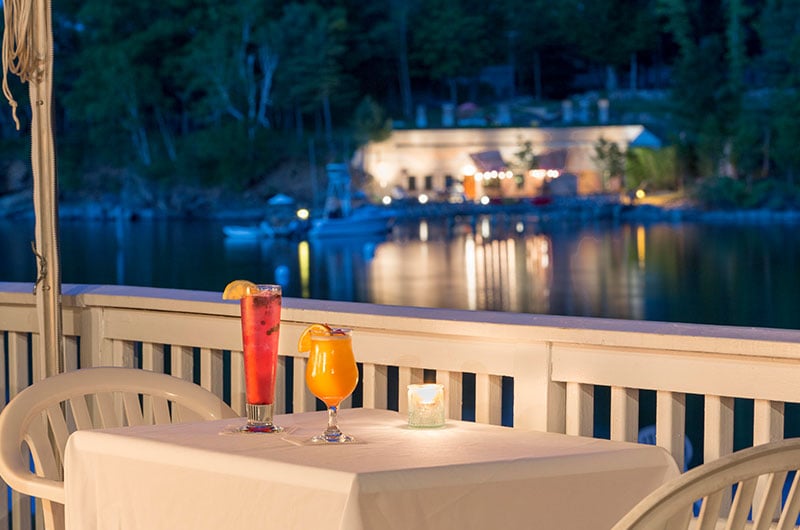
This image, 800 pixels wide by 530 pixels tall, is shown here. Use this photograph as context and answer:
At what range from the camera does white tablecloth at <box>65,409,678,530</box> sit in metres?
1.73

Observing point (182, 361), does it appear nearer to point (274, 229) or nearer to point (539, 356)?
point (539, 356)

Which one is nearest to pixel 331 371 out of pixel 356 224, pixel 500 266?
pixel 500 266

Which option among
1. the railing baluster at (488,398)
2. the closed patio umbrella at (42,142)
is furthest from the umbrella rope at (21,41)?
the railing baluster at (488,398)

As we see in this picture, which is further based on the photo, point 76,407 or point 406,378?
point 406,378

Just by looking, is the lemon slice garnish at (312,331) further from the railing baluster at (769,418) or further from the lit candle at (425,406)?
the railing baluster at (769,418)

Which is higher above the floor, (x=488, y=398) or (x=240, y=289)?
(x=240, y=289)

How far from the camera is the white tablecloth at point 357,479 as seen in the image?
1.73 m

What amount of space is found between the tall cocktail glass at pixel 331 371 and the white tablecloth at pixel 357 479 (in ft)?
0.14

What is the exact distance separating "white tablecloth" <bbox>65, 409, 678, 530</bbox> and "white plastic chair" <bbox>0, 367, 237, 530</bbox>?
27 cm

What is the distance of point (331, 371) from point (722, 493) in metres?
0.63

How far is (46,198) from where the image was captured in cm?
274

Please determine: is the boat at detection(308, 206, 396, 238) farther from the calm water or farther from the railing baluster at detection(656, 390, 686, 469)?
the railing baluster at detection(656, 390, 686, 469)

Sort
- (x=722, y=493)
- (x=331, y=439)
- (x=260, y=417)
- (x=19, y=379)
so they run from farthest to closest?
(x=19, y=379) → (x=260, y=417) → (x=331, y=439) → (x=722, y=493)

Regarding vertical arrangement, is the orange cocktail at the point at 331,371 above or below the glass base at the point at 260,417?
above
